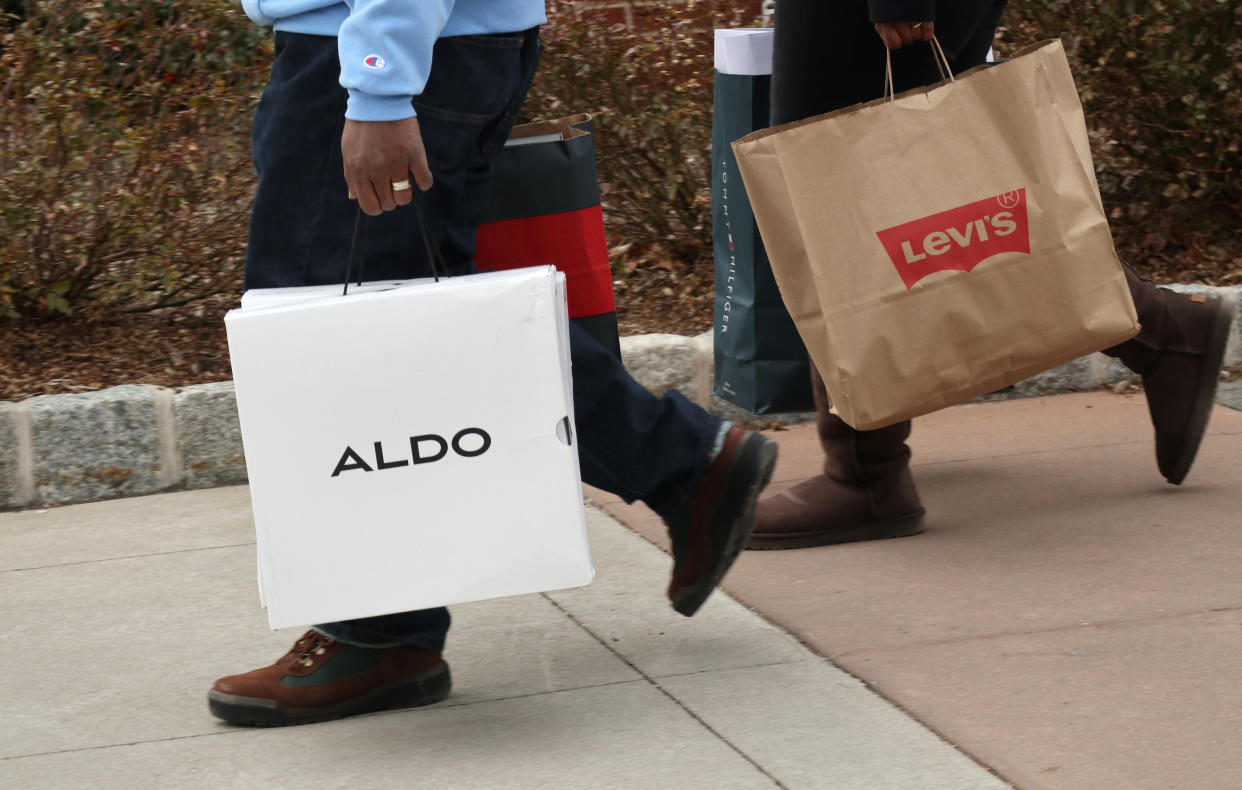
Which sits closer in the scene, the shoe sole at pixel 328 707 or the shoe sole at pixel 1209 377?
the shoe sole at pixel 328 707

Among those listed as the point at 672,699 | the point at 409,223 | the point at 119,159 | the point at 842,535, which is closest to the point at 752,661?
the point at 672,699

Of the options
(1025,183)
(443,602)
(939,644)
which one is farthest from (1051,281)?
(443,602)

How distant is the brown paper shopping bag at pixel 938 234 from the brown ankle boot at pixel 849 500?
0.42 m

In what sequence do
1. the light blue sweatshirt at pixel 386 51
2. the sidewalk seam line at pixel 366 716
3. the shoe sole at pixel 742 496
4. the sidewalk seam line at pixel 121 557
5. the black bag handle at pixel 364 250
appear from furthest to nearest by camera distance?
the sidewalk seam line at pixel 121 557
the shoe sole at pixel 742 496
the sidewalk seam line at pixel 366 716
the black bag handle at pixel 364 250
the light blue sweatshirt at pixel 386 51

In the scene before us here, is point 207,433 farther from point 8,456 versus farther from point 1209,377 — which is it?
point 1209,377

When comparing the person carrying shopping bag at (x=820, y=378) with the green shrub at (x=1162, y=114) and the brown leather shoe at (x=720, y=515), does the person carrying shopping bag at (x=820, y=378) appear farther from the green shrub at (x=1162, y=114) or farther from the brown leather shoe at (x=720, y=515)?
the green shrub at (x=1162, y=114)

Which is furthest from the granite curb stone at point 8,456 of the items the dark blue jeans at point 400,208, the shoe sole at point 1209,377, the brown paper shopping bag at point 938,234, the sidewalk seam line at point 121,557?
the shoe sole at point 1209,377

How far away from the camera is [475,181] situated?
2553 millimetres

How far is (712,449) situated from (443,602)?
0.59m

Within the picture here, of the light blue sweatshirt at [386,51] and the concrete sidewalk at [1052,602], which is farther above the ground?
the light blue sweatshirt at [386,51]

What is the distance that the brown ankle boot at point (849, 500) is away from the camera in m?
3.41

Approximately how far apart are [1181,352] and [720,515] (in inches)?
54.6

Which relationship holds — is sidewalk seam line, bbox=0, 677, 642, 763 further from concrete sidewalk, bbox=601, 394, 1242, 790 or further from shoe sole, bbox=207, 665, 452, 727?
concrete sidewalk, bbox=601, 394, 1242, 790

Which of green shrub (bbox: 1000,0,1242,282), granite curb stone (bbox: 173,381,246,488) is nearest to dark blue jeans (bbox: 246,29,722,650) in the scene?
granite curb stone (bbox: 173,381,246,488)
